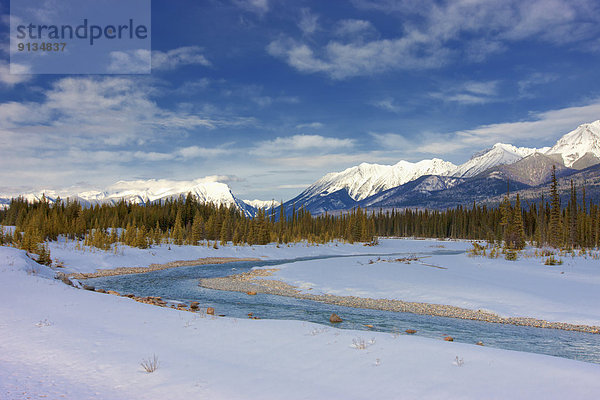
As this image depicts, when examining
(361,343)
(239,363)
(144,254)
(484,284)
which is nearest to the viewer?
(239,363)

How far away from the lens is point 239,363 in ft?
30.7

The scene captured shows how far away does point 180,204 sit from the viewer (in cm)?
10938

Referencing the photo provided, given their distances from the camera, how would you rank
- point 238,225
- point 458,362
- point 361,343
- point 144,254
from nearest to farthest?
point 458,362, point 361,343, point 144,254, point 238,225

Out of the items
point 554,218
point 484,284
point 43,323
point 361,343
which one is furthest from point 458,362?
point 554,218

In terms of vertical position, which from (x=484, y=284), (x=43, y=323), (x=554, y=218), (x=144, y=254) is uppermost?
(x=554, y=218)

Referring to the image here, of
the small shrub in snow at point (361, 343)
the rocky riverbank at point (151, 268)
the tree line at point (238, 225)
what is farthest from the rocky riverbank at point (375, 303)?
the tree line at point (238, 225)

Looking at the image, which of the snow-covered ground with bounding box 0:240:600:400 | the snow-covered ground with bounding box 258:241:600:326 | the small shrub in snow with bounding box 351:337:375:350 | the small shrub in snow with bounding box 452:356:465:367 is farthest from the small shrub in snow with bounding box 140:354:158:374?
the snow-covered ground with bounding box 258:241:600:326

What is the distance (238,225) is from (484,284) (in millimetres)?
66246

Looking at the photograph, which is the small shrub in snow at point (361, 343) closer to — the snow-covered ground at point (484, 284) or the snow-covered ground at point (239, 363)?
the snow-covered ground at point (239, 363)

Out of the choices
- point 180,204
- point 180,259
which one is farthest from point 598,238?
point 180,204

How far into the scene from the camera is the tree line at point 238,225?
55.8m

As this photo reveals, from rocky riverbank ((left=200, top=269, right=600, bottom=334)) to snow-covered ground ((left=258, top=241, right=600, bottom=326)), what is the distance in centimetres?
95

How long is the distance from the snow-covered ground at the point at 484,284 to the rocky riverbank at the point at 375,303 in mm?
953

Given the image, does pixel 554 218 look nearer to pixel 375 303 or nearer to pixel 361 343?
pixel 375 303
